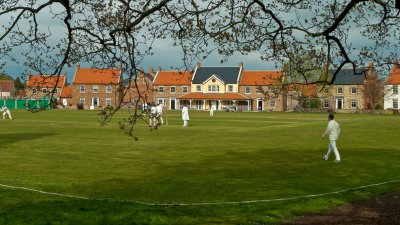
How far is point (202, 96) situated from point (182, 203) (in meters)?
115

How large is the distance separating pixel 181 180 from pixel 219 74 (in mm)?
115982

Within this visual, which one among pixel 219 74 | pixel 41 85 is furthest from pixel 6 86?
pixel 41 85

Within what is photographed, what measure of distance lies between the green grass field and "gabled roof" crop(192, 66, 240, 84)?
101429 millimetres

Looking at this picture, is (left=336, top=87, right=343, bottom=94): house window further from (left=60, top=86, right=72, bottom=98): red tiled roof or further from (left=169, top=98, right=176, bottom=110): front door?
(left=60, top=86, right=72, bottom=98): red tiled roof

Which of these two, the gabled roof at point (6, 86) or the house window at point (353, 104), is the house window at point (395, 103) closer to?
the house window at point (353, 104)

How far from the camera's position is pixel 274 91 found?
14.0 meters

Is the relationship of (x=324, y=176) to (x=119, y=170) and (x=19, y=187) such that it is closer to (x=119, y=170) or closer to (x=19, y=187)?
(x=119, y=170)

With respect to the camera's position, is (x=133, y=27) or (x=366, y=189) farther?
(x=366, y=189)

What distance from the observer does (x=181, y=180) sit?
1838 centimetres

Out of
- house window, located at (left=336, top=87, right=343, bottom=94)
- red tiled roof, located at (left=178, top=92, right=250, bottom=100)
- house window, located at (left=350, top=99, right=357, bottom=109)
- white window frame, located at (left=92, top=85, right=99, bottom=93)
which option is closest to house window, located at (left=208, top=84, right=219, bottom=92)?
red tiled roof, located at (left=178, top=92, right=250, bottom=100)

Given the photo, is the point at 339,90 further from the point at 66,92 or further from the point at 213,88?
the point at 66,92

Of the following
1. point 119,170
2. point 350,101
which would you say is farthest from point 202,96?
point 119,170

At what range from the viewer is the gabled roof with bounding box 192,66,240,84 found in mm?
132375

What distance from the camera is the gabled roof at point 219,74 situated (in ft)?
434
